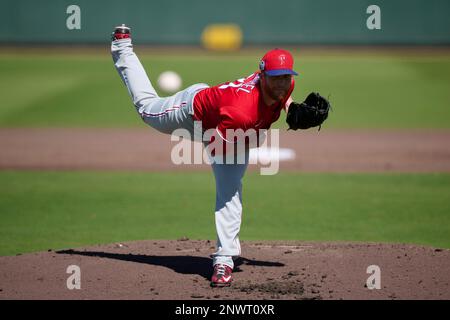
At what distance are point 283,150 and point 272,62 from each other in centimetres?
794

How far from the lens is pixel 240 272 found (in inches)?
234

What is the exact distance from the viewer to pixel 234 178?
18.2 ft

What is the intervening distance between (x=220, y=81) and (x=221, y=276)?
16.1 m

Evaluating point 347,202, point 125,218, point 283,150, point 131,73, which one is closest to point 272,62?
point 131,73

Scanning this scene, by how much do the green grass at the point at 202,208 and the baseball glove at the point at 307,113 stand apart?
2439 mm

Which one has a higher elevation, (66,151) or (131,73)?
(131,73)

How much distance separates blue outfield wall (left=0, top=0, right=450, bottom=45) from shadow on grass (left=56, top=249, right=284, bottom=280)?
22973mm

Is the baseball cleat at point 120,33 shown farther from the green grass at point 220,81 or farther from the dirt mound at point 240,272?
the green grass at point 220,81

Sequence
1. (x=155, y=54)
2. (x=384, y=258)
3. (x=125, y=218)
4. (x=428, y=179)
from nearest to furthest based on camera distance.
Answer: (x=384, y=258)
(x=125, y=218)
(x=428, y=179)
(x=155, y=54)

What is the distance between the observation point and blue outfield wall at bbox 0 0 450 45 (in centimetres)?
2814

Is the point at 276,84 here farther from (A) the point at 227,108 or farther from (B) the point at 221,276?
(B) the point at 221,276

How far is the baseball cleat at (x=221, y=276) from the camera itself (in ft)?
17.8

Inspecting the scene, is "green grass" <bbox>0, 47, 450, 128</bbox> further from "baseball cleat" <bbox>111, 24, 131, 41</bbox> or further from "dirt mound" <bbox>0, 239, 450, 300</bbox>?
"baseball cleat" <bbox>111, 24, 131, 41</bbox>
